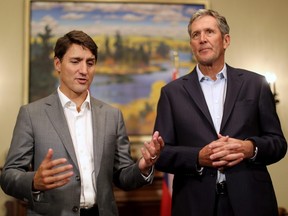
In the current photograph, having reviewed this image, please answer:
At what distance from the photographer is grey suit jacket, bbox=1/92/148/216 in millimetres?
1797

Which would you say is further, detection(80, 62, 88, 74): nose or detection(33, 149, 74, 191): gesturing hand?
detection(80, 62, 88, 74): nose

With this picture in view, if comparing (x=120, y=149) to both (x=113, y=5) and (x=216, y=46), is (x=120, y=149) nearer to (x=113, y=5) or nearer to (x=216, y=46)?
(x=216, y=46)

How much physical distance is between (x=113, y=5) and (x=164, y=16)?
0.52 m

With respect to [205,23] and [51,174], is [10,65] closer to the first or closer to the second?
[205,23]

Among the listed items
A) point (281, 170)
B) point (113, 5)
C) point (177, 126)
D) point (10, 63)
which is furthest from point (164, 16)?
point (177, 126)

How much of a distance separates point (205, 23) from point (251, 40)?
2.22 m

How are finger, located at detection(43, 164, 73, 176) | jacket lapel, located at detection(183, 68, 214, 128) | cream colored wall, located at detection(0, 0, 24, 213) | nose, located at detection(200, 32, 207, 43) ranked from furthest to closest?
cream colored wall, located at detection(0, 0, 24, 213) < nose, located at detection(200, 32, 207, 43) < jacket lapel, located at detection(183, 68, 214, 128) < finger, located at detection(43, 164, 73, 176)

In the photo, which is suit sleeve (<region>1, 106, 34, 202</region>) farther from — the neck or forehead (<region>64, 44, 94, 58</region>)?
the neck

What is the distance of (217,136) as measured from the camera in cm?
193

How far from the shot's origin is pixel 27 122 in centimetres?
190

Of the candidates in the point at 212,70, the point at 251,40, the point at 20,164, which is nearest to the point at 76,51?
the point at 20,164

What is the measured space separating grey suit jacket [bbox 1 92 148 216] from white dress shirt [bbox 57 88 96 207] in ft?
0.08

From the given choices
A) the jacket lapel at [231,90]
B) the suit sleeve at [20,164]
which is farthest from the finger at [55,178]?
the jacket lapel at [231,90]

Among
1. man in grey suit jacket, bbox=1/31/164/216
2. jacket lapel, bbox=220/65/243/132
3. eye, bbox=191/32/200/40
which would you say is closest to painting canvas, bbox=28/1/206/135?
Answer: eye, bbox=191/32/200/40
